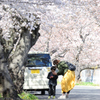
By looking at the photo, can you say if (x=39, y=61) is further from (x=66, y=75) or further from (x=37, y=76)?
(x=66, y=75)

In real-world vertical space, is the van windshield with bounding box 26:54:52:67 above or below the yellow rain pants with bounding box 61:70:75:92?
above

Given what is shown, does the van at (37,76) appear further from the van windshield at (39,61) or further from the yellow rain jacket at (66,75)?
the yellow rain jacket at (66,75)

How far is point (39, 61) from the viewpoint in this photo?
1512 centimetres

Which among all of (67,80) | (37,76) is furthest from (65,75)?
(37,76)

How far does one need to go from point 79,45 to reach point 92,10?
13852 mm

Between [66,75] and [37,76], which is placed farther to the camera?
[37,76]

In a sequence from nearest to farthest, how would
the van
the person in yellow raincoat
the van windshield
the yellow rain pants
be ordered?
the person in yellow raincoat < the yellow rain pants < the van < the van windshield

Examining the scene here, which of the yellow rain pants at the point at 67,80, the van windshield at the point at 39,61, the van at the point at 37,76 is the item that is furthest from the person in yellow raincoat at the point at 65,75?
the van windshield at the point at 39,61

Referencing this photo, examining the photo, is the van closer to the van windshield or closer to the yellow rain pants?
the van windshield

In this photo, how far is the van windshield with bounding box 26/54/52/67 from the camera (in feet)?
49.1

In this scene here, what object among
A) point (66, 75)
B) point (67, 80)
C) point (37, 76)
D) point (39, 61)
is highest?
point (39, 61)

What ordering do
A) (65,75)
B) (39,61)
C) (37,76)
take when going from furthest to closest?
(39,61) < (37,76) < (65,75)

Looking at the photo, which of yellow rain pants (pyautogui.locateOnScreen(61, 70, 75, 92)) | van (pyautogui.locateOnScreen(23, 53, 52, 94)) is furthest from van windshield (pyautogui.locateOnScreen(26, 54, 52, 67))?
yellow rain pants (pyautogui.locateOnScreen(61, 70, 75, 92))

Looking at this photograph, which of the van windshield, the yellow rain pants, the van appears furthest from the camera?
the van windshield
